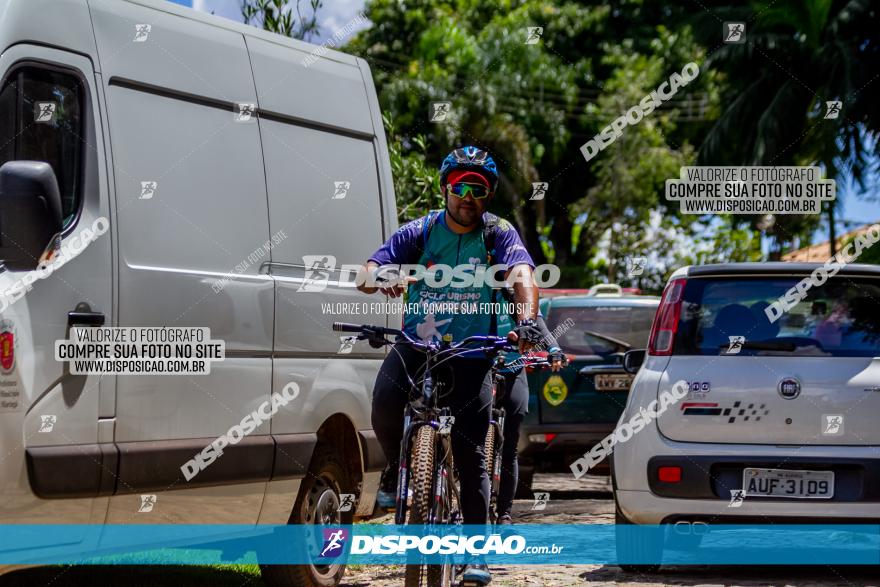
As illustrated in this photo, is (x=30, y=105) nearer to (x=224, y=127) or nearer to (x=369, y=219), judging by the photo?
(x=224, y=127)

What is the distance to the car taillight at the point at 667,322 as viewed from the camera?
8.24 m

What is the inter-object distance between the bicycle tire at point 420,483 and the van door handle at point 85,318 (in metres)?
1.34

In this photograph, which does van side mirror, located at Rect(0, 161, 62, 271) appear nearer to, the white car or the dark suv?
the white car

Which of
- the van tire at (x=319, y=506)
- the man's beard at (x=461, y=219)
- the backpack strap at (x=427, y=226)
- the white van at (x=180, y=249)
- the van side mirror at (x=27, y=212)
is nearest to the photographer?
the van side mirror at (x=27, y=212)

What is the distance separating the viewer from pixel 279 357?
277 inches

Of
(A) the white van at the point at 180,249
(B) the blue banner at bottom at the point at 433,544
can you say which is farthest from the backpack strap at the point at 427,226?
(B) the blue banner at bottom at the point at 433,544

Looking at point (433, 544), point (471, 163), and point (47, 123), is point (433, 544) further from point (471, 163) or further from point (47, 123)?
point (47, 123)

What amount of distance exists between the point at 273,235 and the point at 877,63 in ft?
71.5

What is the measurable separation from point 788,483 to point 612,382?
5.19 m

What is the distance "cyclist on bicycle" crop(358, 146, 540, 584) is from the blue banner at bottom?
28 cm

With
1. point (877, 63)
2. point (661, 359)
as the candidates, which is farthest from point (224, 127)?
point (877, 63)

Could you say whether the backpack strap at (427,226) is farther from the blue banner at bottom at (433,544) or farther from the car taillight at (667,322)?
the car taillight at (667,322)

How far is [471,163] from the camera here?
6.12 meters

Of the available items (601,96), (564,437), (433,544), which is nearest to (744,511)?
(433,544)
